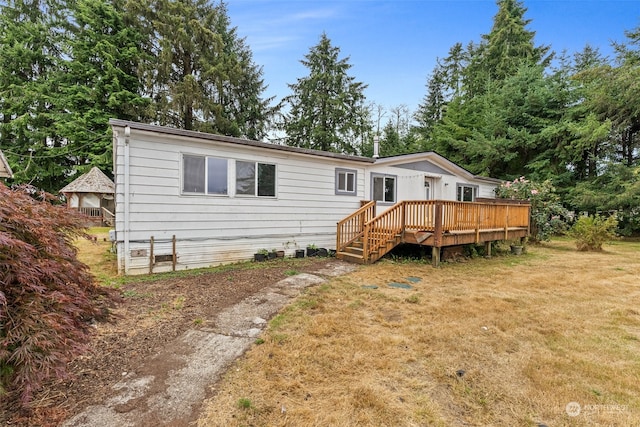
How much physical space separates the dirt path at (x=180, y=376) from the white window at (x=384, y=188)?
21.9 feet

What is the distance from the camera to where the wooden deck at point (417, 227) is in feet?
24.5

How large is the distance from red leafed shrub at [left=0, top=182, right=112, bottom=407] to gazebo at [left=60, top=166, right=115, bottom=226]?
16524mm

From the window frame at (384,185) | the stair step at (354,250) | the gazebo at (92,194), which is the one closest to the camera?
the stair step at (354,250)

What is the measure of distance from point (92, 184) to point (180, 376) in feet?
59.0

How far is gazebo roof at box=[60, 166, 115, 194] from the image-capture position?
16.1m

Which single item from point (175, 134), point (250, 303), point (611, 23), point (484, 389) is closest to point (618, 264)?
point (484, 389)

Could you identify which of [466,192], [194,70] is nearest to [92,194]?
[194,70]

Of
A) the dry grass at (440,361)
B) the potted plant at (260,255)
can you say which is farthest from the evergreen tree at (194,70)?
the dry grass at (440,361)

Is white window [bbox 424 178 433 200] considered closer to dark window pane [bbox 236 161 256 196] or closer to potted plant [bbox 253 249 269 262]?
potted plant [bbox 253 249 269 262]

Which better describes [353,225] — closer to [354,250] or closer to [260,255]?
[354,250]

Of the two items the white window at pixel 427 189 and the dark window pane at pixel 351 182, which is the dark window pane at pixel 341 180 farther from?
the white window at pixel 427 189

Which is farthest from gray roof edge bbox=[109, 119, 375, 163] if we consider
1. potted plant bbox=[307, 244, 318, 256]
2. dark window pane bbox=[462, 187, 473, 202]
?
dark window pane bbox=[462, 187, 473, 202]

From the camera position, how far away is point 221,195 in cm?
718

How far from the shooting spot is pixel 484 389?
2.54 metres
